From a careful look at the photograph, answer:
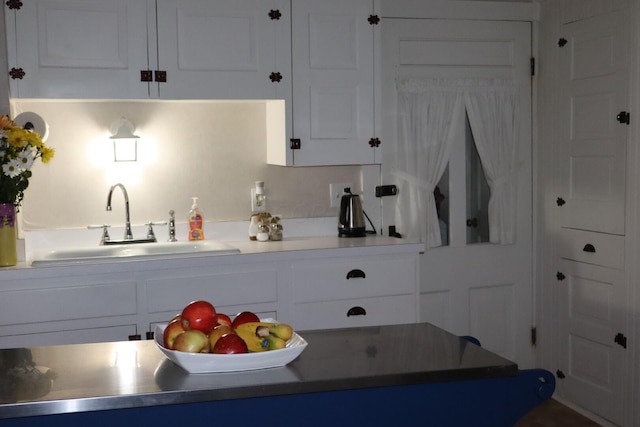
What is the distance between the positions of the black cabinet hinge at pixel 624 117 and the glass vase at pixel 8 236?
109 inches

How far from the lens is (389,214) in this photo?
174 inches

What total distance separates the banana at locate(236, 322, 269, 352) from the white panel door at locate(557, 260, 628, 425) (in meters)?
2.55

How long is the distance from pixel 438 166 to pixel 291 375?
271 cm

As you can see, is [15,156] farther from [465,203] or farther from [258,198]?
[465,203]

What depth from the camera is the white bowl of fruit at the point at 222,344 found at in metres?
1.89

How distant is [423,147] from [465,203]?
16.3 inches

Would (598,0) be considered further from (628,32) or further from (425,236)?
(425,236)

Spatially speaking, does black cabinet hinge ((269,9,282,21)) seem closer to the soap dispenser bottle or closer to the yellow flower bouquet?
the soap dispenser bottle

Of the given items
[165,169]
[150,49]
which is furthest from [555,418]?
[150,49]

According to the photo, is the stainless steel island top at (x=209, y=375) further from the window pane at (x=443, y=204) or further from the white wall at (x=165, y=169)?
the window pane at (x=443, y=204)

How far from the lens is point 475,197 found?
460cm

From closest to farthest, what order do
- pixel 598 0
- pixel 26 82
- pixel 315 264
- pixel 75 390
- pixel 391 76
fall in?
pixel 75 390
pixel 26 82
pixel 315 264
pixel 598 0
pixel 391 76

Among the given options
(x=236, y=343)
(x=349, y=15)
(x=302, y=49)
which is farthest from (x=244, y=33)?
(x=236, y=343)

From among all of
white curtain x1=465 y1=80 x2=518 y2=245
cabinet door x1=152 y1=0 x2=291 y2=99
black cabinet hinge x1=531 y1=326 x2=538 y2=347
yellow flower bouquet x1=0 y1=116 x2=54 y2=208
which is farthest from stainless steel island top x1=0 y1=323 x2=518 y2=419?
black cabinet hinge x1=531 y1=326 x2=538 y2=347
